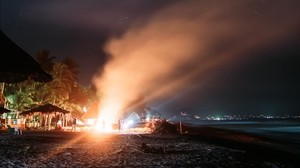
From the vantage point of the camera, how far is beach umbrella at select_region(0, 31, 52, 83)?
7.92 meters

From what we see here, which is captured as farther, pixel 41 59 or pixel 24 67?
pixel 41 59

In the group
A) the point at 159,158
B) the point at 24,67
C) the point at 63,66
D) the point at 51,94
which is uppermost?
the point at 63,66

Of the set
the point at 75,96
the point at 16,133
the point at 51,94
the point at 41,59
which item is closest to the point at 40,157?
the point at 16,133

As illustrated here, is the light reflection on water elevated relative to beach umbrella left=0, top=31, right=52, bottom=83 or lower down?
lower down

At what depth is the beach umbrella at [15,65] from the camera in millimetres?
7922

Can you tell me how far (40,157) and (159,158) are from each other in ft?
15.0

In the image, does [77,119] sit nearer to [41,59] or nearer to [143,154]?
[41,59]

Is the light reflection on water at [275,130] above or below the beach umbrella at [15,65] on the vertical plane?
below

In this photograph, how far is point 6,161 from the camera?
11.8m

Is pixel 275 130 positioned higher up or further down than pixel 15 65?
further down

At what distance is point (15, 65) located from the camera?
808 cm

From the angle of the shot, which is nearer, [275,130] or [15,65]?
[15,65]

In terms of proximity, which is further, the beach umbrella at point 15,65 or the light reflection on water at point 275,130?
the light reflection on water at point 275,130

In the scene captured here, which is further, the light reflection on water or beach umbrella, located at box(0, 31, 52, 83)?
the light reflection on water
